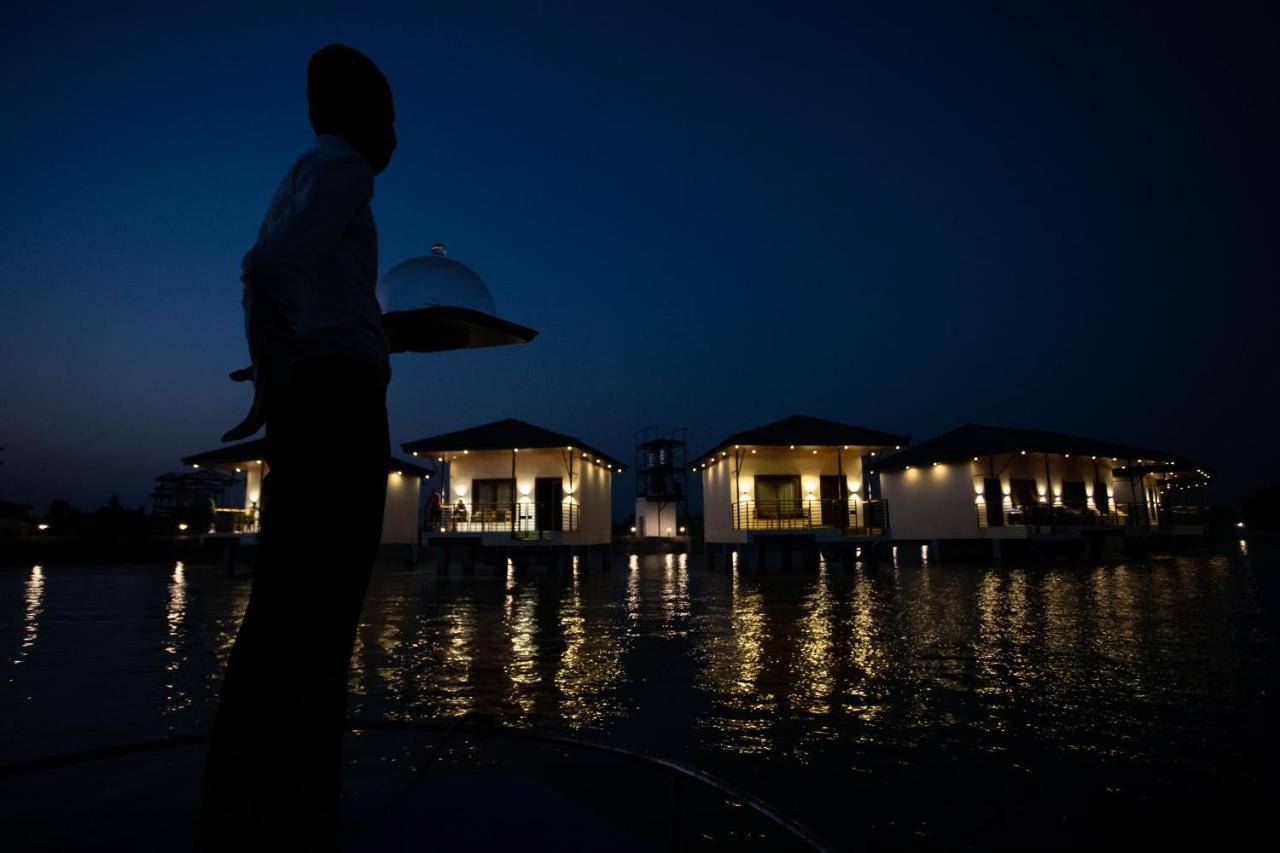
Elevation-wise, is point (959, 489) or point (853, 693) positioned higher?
point (959, 489)

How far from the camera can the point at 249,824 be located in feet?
4.08

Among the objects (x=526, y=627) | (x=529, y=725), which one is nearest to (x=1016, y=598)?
(x=526, y=627)

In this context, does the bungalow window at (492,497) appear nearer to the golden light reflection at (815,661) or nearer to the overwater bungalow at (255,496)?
the overwater bungalow at (255,496)

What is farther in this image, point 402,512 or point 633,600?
point 402,512

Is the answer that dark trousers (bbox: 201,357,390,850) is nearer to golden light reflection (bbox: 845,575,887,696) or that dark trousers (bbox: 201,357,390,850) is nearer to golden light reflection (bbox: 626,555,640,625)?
golden light reflection (bbox: 845,575,887,696)

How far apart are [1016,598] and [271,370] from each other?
15.6 meters

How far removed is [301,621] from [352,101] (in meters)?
1.20

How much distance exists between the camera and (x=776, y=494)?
1101 inches

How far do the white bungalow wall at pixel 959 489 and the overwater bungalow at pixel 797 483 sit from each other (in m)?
3.39

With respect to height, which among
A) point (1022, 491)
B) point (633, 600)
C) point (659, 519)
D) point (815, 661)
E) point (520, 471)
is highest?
point (520, 471)

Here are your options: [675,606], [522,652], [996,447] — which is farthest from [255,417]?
[996,447]

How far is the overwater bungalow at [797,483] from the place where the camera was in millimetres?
25406

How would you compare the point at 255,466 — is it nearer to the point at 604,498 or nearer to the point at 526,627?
the point at 604,498

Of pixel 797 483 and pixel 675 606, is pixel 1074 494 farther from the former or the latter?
pixel 675 606
